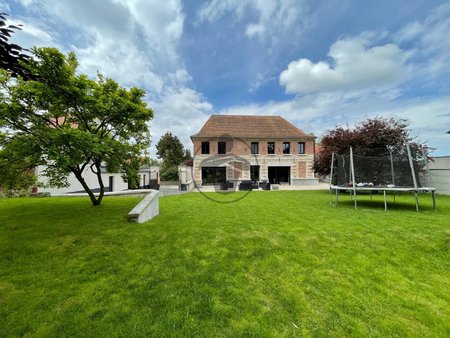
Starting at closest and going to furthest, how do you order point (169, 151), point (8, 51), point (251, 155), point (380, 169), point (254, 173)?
point (8, 51), point (380, 169), point (251, 155), point (254, 173), point (169, 151)

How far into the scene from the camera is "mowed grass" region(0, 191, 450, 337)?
2.42m

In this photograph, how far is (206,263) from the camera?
3.83m

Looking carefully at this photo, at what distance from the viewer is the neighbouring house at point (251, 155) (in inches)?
949

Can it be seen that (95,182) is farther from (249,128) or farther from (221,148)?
(249,128)

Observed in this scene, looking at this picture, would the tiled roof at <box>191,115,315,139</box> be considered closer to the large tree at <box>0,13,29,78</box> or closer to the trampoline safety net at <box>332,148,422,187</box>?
the trampoline safety net at <box>332,148,422,187</box>

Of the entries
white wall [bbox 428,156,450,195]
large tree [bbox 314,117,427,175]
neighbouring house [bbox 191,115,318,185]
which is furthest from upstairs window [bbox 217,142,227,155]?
white wall [bbox 428,156,450,195]

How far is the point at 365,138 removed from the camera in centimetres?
1436

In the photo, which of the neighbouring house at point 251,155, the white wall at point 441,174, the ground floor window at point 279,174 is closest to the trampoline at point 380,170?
the white wall at point 441,174

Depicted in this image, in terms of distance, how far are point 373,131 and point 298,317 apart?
15.9 m

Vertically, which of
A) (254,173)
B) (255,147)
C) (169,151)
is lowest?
(254,173)

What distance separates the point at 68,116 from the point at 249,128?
804 inches

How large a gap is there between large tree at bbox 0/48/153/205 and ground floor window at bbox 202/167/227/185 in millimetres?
15387

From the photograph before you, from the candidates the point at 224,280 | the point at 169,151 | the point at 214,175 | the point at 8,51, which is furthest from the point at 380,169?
the point at 169,151

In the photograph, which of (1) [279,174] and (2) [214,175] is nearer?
(2) [214,175]
